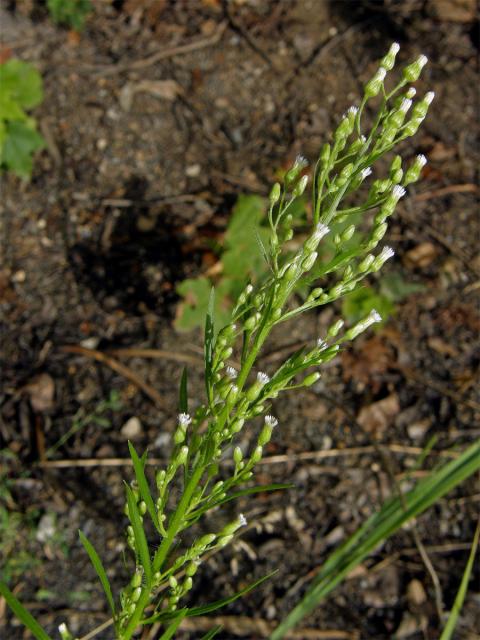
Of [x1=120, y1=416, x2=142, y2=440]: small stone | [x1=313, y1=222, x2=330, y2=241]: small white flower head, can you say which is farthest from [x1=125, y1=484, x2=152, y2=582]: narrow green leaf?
[x1=120, y1=416, x2=142, y2=440]: small stone

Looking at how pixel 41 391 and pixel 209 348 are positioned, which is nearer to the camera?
pixel 209 348

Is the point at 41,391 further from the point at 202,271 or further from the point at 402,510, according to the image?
the point at 402,510

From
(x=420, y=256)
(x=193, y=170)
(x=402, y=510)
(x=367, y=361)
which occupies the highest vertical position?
(x=193, y=170)

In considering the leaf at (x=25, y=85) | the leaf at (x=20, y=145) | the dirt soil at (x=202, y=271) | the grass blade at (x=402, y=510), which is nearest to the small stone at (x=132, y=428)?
the dirt soil at (x=202, y=271)

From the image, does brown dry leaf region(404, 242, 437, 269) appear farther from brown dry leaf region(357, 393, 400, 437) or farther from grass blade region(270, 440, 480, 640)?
grass blade region(270, 440, 480, 640)

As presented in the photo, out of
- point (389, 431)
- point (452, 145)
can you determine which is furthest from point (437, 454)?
point (452, 145)

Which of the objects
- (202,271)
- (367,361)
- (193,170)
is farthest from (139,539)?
(193,170)

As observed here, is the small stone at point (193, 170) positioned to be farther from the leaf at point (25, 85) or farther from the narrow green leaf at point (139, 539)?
the narrow green leaf at point (139, 539)
